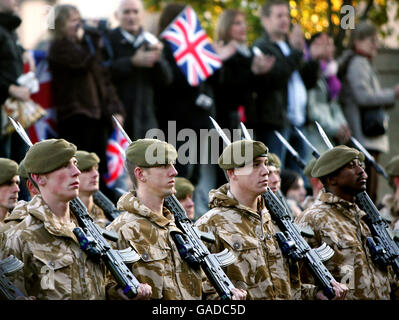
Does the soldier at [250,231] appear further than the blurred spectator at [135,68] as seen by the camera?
No

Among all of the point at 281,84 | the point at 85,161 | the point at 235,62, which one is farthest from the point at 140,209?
the point at 281,84

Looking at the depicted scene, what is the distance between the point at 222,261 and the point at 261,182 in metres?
0.82

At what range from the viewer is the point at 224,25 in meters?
14.0

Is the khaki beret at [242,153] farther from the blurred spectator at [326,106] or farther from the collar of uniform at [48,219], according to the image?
the blurred spectator at [326,106]

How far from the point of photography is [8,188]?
9656mm

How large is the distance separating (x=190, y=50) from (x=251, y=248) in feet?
16.6

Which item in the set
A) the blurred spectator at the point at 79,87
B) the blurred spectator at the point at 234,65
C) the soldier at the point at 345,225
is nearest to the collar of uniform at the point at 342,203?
the soldier at the point at 345,225

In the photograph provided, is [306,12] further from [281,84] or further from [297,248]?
[297,248]

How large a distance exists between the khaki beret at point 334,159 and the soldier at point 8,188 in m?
2.82

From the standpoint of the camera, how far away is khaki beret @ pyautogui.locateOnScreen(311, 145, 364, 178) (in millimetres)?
10414

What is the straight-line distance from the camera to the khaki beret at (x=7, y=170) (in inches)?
377

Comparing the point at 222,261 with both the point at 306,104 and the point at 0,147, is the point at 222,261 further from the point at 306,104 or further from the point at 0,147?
the point at 306,104

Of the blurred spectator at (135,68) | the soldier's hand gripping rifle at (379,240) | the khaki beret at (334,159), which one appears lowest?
the soldier's hand gripping rifle at (379,240)

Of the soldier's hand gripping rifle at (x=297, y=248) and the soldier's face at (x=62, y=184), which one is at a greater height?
the soldier's face at (x=62, y=184)
